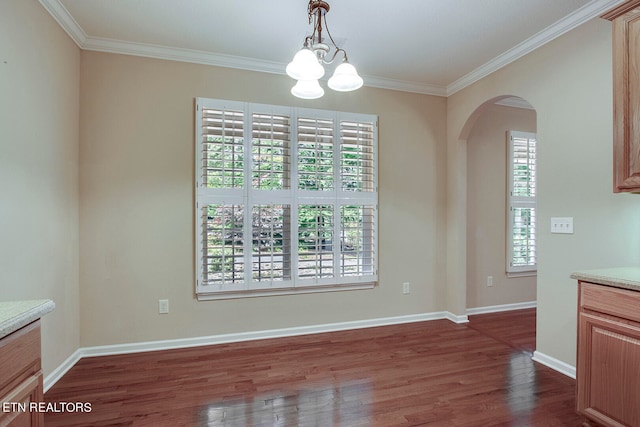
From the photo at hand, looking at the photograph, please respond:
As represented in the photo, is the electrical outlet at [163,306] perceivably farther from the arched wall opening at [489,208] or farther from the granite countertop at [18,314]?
the arched wall opening at [489,208]

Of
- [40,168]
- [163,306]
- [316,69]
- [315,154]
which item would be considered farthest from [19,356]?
[315,154]

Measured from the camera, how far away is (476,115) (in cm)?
346

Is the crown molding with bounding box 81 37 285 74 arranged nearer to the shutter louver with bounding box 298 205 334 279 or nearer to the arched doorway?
the shutter louver with bounding box 298 205 334 279

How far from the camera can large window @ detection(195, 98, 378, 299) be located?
9.85ft

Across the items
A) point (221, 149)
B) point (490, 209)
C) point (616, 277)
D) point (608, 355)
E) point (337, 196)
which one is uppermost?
point (221, 149)

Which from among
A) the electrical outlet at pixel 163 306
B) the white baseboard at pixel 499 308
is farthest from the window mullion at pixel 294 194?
the white baseboard at pixel 499 308

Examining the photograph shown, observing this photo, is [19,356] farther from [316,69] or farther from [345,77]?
[345,77]

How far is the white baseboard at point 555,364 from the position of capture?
2.44 meters

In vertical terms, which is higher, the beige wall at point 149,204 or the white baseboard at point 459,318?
the beige wall at point 149,204

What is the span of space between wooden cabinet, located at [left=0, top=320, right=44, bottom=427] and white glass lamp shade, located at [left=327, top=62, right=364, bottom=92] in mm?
1848

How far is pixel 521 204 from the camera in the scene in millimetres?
4133

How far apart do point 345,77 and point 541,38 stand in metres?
1.99

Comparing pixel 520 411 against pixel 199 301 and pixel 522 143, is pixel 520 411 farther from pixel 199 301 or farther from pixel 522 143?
pixel 522 143

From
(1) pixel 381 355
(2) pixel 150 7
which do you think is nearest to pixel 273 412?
(1) pixel 381 355
